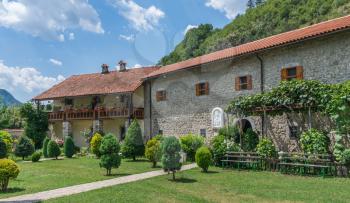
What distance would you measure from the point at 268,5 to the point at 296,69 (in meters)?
57.3

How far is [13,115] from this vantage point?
54.3m

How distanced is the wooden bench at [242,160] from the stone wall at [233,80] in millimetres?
2156

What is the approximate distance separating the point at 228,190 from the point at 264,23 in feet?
182

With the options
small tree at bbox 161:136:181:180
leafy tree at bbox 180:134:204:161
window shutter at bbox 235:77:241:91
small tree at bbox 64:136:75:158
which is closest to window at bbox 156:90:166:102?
leafy tree at bbox 180:134:204:161

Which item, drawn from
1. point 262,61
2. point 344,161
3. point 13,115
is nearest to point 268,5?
point 13,115

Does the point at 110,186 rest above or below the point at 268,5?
below

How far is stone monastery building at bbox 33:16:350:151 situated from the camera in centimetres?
1505

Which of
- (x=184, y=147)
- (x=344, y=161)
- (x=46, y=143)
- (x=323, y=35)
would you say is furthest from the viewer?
(x=46, y=143)

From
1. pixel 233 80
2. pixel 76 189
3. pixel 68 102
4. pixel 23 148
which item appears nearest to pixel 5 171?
pixel 76 189

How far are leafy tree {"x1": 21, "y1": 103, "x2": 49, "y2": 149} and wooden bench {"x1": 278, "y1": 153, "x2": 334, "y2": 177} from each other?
24.5m

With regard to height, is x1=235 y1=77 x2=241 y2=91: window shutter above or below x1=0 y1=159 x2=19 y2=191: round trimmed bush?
above

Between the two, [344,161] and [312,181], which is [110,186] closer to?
[312,181]

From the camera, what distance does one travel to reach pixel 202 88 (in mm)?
21203

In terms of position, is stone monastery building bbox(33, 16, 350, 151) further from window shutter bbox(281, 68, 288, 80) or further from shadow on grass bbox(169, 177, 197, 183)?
shadow on grass bbox(169, 177, 197, 183)
